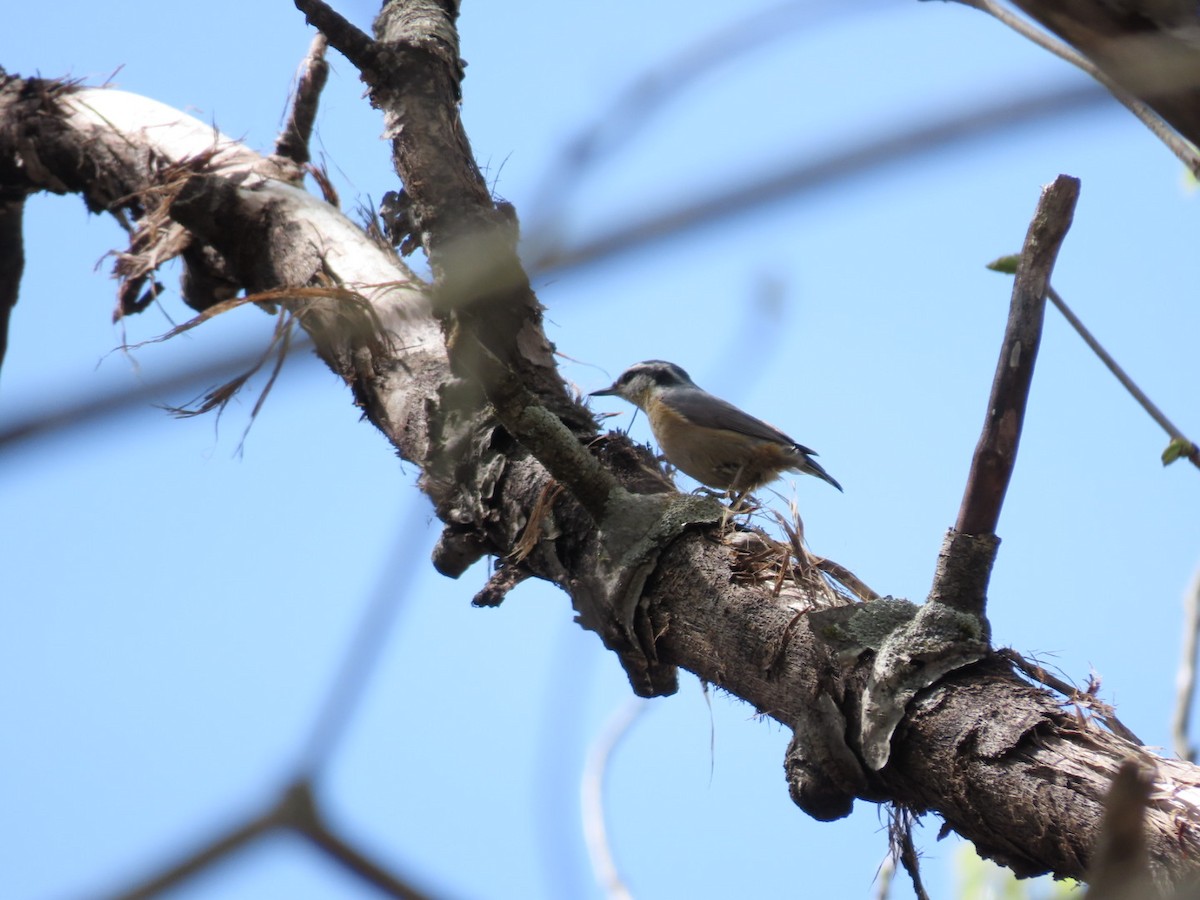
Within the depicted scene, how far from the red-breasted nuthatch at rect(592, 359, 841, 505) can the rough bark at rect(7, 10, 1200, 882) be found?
1827mm

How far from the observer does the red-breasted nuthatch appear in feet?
15.8

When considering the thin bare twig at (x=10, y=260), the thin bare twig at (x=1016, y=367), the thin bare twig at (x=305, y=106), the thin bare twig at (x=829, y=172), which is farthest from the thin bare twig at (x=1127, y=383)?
the thin bare twig at (x=10, y=260)

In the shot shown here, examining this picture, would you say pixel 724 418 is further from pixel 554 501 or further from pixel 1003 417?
pixel 1003 417

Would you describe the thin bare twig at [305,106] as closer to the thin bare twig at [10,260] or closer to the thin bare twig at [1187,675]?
the thin bare twig at [10,260]

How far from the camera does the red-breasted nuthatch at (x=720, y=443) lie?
4.80 metres

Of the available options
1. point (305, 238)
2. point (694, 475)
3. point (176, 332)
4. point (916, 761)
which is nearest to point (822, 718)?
point (916, 761)

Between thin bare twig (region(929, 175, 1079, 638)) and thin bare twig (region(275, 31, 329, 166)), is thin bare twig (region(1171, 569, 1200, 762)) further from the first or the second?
thin bare twig (region(275, 31, 329, 166))

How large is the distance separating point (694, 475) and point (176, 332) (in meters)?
2.56

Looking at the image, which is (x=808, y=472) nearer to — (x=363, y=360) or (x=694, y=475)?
(x=694, y=475)

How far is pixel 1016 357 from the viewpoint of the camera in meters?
1.89

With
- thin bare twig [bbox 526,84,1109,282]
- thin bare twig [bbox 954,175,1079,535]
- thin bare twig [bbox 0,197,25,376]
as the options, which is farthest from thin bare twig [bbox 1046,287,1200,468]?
thin bare twig [bbox 0,197,25,376]

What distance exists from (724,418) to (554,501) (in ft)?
7.82

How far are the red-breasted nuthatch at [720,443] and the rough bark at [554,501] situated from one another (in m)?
1.83

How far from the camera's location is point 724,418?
15.8 ft
